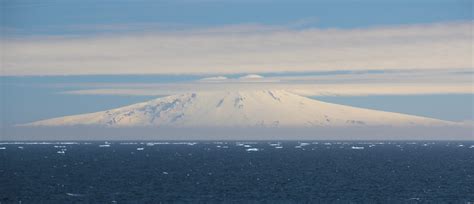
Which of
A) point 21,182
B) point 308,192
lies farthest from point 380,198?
point 21,182

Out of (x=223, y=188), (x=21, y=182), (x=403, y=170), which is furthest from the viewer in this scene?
(x=403, y=170)

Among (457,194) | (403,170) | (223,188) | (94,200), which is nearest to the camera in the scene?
(94,200)

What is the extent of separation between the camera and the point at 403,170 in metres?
132

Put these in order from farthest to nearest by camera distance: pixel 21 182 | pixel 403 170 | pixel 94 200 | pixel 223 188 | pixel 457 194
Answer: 1. pixel 403 170
2. pixel 21 182
3. pixel 223 188
4. pixel 457 194
5. pixel 94 200

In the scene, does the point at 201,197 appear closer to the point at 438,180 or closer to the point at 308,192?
the point at 308,192

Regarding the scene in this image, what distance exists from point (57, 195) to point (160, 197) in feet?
32.1

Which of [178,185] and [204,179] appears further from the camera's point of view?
[204,179]

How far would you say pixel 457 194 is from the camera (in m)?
87.9

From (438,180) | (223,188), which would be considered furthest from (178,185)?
(438,180)

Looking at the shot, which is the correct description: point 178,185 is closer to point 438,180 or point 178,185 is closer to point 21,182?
point 21,182

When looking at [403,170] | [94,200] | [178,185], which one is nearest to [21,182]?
[178,185]

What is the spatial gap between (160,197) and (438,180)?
3817cm

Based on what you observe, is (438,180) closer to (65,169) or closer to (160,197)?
(160,197)

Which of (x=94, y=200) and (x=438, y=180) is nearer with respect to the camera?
(x=94, y=200)
